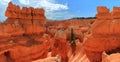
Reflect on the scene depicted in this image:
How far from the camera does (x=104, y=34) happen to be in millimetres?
17359

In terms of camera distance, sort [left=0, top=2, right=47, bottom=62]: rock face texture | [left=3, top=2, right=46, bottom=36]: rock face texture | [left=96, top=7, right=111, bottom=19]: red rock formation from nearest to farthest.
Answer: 1. [left=0, top=2, right=47, bottom=62]: rock face texture
2. [left=3, top=2, right=46, bottom=36]: rock face texture
3. [left=96, top=7, right=111, bottom=19]: red rock formation

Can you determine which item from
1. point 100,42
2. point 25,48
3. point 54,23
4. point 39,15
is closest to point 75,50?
point 100,42

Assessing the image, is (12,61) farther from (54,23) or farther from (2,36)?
(54,23)

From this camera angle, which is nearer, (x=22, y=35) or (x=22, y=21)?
(x=22, y=35)

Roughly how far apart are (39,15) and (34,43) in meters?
2.60

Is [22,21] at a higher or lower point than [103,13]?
lower

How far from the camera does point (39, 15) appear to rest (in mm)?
16859

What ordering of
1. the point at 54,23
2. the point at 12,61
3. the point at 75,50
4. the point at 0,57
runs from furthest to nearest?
the point at 54,23 → the point at 75,50 → the point at 12,61 → the point at 0,57

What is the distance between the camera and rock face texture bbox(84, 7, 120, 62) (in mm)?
16828

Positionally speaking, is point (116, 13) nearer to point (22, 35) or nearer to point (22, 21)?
point (22, 21)

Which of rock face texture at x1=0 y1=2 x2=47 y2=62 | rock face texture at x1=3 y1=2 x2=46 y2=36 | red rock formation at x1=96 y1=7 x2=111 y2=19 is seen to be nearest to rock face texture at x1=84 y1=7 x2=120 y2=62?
red rock formation at x1=96 y1=7 x2=111 y2=19

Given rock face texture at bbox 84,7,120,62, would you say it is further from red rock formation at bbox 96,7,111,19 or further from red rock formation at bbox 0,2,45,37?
red rock formation at bbox 0,2,45,37

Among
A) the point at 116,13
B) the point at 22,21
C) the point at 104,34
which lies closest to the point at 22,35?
the point at 22,21

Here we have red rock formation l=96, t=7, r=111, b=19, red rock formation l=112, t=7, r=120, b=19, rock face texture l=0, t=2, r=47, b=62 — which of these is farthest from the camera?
red rock formation l=96, t=7, r=111, b=19
